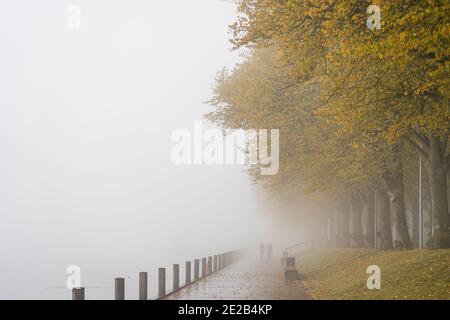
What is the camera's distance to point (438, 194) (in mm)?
21359

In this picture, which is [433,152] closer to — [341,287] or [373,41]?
[341,287]

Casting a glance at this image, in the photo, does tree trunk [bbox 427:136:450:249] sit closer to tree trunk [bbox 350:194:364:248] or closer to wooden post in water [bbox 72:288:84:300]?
wooden post in water [bbox 72:288:84:300]

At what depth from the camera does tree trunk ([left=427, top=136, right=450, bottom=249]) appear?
20797 mm

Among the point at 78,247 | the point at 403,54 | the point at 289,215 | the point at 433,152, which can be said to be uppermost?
the point at 403,54

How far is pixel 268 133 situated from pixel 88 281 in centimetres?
3951

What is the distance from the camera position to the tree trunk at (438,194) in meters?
20.8

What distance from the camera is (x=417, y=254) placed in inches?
764

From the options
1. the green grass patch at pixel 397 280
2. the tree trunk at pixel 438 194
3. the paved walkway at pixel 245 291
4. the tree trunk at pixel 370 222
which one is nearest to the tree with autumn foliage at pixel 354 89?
the tree trunk at pixel 438 194

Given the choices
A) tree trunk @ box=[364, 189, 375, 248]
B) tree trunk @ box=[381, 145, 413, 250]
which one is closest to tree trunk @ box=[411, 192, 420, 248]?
tree trunk @ box=[364, 189, 375, 248]

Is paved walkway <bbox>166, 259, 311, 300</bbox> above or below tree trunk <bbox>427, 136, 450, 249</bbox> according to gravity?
below

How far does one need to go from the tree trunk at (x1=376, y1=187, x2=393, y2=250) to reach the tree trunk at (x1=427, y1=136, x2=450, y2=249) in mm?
7503

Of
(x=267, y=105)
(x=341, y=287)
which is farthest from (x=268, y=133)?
(x=341, y=287)

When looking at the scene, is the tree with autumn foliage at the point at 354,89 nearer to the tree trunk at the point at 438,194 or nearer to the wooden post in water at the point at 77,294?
the tree trunk at the point at 438,194

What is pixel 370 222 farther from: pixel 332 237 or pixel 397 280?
pixel 397 280
